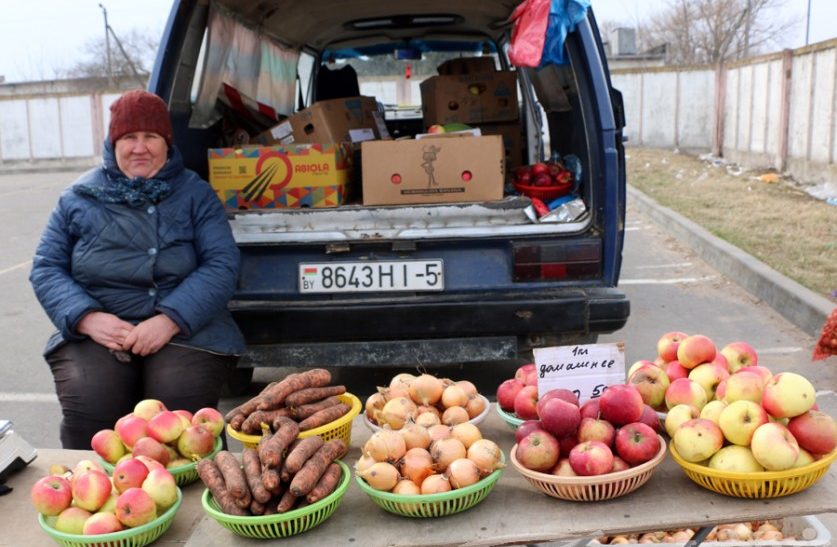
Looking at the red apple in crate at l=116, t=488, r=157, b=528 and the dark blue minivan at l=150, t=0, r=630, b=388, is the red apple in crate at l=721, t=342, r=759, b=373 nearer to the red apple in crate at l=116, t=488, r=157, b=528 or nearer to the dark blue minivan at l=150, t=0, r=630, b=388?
the dark blue minivan at l=150, t=0, r=630, b=388

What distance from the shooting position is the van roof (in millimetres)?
5488

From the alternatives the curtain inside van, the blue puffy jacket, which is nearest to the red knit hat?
the blue puffy jacket

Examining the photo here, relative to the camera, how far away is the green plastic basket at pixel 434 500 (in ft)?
6.68

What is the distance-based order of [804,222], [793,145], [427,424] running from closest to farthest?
[427,424] → [804,222] → [793,145]

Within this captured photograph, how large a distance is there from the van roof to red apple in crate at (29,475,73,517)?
3.30 metres

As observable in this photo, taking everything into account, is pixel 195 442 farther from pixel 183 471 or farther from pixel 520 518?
pixel 520 518

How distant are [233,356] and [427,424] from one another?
141cm

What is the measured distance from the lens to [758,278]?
739 cm

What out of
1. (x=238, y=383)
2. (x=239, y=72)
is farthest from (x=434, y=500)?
(x=239, y=72)

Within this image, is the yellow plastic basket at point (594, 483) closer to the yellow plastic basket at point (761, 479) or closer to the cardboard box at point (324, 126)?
the yellow plastic basket at point (761, 479)

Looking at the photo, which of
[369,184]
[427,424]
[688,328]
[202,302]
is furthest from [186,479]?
[688,328]

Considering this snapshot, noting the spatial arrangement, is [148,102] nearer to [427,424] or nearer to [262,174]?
[262,174]

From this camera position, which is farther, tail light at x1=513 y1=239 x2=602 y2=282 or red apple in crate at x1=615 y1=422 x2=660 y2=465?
tail light at x1=513 y1=239 x2=602 y2=282

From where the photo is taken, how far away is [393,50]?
7504 mm
